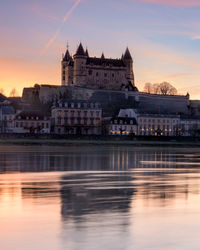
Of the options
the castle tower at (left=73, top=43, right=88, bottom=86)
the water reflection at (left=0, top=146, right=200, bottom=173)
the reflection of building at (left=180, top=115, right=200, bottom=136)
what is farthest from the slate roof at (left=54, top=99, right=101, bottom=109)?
the water reflection at (left=0, top=146, right=200, bottom=173)

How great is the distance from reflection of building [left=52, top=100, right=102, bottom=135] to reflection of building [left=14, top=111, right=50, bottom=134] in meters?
1.95

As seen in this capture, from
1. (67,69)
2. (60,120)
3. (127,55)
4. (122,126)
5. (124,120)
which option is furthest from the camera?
(127,55)

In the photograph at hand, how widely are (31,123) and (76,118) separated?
864cm

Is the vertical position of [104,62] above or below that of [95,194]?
above

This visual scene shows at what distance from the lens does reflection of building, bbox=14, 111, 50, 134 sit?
8956 cm

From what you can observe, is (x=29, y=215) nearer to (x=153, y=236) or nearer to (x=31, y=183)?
(x=153, y=236)

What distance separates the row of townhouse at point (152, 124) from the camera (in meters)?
93.0

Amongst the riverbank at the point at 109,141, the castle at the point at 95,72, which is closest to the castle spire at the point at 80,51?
the castle at the point at 95,72

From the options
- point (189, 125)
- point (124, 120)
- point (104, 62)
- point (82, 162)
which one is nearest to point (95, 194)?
point (82, 162)

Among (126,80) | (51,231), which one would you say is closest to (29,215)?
(51,231)

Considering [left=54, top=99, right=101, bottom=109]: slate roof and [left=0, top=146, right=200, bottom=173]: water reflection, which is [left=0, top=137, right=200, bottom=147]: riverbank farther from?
[left=0, top=146, right=200, bottom=173]: water reflection

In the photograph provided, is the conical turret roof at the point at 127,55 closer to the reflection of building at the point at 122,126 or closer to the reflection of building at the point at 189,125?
the reflection of building at the point at 189,125

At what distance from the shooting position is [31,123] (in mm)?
90750

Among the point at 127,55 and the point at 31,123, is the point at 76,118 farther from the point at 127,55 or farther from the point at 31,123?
the point at 127,55
